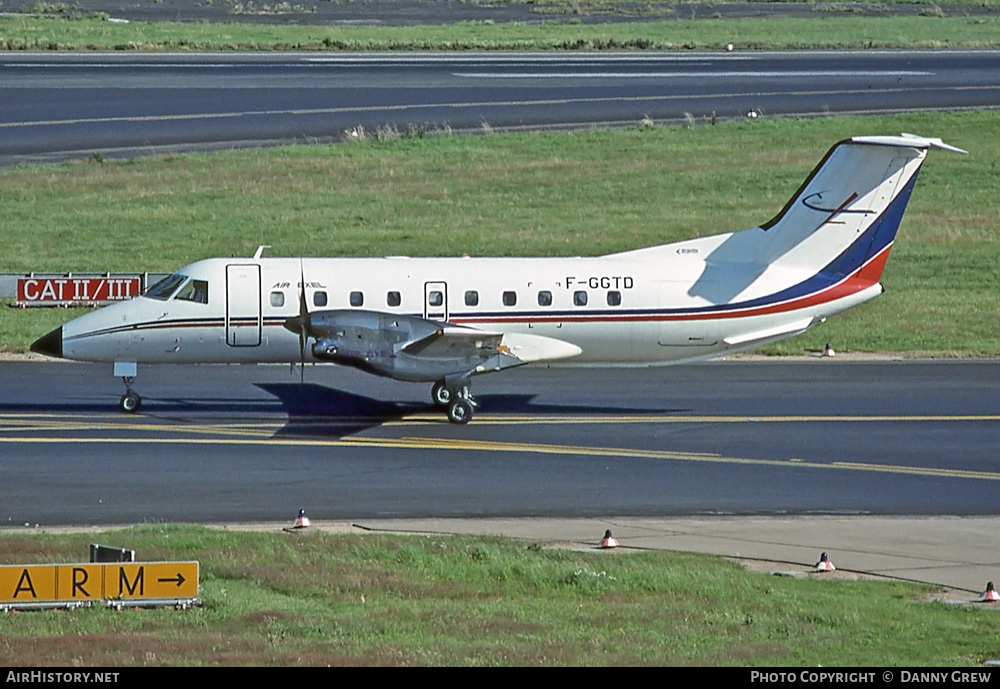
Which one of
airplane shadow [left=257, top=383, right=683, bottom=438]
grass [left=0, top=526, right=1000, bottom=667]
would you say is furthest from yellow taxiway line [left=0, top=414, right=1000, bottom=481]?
grass [left=0, top=526, right=1000, bottom=667]

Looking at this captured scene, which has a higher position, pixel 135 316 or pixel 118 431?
pixel 135 316

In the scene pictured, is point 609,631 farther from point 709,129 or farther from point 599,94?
point 599,94

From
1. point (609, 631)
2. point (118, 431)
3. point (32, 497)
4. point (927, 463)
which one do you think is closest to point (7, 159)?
point (118, 431)

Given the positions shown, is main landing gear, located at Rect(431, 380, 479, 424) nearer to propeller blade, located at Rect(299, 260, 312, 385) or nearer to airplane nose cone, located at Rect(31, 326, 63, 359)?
propeller blade, located at Rect(299, 260, 312, 385)

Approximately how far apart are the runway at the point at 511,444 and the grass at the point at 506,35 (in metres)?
53.3

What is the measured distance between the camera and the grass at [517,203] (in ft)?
150

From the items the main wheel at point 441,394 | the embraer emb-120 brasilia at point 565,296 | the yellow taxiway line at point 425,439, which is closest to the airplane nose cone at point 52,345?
the embraer emb-120 brasilia at point 565,296

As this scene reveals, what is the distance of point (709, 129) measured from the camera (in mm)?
62094

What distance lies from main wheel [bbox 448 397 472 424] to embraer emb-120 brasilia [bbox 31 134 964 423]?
0.02 m

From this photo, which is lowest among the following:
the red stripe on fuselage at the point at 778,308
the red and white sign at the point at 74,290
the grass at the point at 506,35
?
the red stripe on fuselage at the point at 778,308

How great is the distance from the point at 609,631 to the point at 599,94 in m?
54.5

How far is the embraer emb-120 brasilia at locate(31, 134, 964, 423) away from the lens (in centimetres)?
3033

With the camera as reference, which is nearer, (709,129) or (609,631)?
(609,631)

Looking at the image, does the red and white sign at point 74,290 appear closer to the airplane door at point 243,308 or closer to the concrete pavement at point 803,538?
the airplane door at point 243,308
